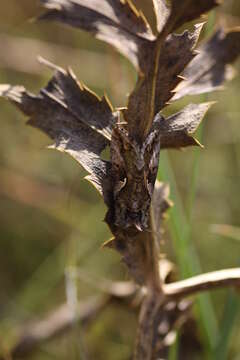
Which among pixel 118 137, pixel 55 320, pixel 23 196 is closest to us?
pixel 118 137

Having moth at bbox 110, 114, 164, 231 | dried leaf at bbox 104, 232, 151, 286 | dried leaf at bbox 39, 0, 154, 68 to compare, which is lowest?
dried leaf at bbox 104, 232, 151, 286

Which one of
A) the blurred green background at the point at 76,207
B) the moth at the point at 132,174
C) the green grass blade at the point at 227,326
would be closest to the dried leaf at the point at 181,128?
the moth at the point at 132,174

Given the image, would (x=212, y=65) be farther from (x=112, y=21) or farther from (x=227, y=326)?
(x=227, y=326)

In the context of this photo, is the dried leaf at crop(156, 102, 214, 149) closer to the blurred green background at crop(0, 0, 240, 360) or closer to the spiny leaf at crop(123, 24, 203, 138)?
the spiny leaf at crop(123, 24, 203, 138)

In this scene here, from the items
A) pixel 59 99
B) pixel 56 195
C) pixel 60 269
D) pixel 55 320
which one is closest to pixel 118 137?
pixel 59 99

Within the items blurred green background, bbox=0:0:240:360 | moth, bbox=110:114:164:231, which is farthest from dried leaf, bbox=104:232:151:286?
blurred green background, bbox=0:0:240:360

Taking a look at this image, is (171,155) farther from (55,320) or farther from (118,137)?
(118,137)
